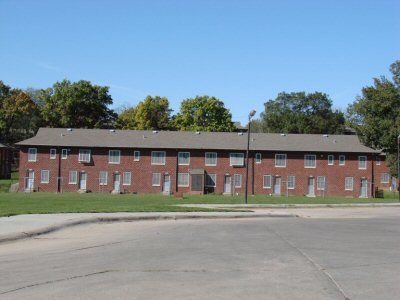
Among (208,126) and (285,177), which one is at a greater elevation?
(208,126)

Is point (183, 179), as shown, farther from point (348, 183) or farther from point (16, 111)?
point (16, 111)

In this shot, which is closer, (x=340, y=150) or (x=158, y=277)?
(x=158, y=277)

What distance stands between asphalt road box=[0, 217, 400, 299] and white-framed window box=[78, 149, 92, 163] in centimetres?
4889

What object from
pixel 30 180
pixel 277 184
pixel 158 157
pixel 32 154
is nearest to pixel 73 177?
pixel 30 180

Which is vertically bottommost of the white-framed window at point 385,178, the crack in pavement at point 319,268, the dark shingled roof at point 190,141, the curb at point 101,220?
the curb at point 101,220

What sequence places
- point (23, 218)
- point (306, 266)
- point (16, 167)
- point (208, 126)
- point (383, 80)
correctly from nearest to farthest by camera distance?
point (306, 266) → point (23, 218) → point (383, 80) → point (208, 126) → point (16, 167)

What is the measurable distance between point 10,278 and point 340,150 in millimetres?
59960

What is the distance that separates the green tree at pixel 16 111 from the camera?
95375mm

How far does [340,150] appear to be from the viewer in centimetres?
6500

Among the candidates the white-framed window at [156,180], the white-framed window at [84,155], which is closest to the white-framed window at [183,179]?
the white-framed window at [156,180]

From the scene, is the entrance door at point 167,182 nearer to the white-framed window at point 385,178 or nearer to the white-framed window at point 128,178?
the white-framed window at point 128,178

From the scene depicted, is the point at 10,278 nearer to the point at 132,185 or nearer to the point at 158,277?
the point at 158,277

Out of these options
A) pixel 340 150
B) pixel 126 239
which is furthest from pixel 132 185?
pixel 126 239

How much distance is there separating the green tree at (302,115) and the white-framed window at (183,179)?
49.0 metres
